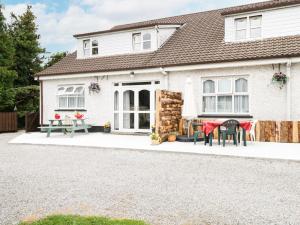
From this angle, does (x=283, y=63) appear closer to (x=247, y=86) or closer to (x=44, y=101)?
(x=247, y=86)

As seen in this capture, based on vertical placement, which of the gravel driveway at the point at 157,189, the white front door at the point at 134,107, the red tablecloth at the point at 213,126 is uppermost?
the white front door at the point at 134,107

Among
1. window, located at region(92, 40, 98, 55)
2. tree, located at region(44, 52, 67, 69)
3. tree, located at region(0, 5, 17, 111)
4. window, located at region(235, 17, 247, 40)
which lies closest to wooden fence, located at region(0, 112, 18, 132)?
tree, located at region(0, 5, 17, 111)

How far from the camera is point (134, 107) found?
55.4 feet

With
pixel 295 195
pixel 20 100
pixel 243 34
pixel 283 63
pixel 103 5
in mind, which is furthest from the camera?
pixel 103 5

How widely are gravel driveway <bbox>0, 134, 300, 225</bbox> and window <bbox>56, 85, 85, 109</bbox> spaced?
29.9 feet

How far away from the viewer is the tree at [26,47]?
29953 mm

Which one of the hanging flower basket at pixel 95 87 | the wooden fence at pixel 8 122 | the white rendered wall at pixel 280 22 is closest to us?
the white rendered wall at pixel 280 22

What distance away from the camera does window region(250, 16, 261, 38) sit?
48.9 ft

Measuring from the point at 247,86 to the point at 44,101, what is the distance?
12162 mm

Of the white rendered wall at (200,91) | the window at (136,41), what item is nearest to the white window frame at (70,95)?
the white rendered wall at (200,91)

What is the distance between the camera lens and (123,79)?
56.2ft

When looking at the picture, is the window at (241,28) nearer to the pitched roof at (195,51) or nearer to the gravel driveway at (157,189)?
the pitched roof at (195,51)

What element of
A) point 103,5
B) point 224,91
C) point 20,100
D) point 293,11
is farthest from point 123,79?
point 103,5

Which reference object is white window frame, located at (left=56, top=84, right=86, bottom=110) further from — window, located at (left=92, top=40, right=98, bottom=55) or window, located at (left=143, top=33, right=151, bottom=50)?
window, located at (left=143, top=33, right=151, bottom=50)
